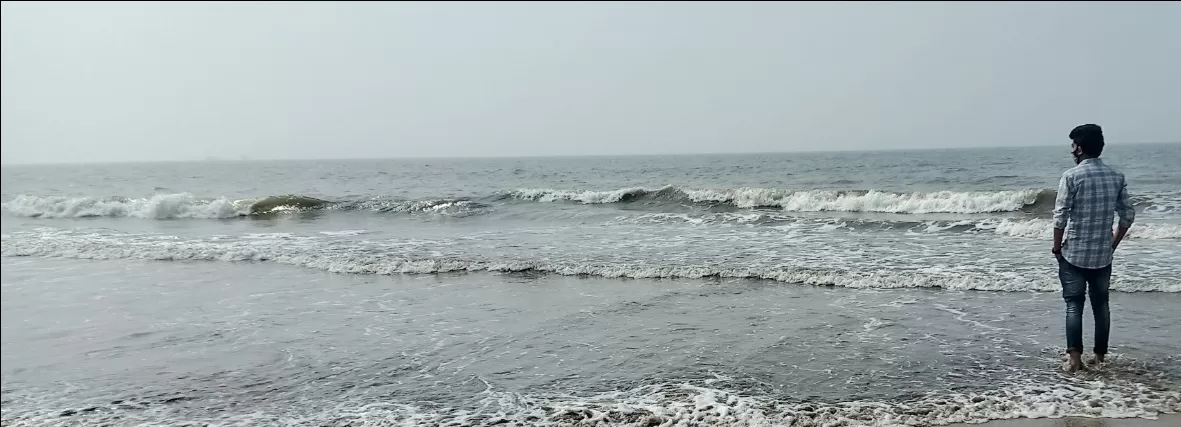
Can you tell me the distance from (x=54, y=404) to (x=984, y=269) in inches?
410

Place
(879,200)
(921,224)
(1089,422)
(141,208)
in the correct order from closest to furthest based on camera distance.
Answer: (1089,422)
(921,224)
(879,200)
(141,208)

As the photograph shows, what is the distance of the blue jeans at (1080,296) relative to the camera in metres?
4.96

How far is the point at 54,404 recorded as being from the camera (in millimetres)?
4863

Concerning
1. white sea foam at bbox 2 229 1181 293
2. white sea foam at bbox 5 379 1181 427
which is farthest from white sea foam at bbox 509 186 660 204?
white sea foam at bbox 5 379 1181 427

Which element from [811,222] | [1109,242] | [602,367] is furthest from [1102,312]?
[811,222]

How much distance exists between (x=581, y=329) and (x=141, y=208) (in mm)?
23690

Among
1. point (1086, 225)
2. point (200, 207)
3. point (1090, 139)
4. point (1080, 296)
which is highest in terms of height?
point (1090, 139)

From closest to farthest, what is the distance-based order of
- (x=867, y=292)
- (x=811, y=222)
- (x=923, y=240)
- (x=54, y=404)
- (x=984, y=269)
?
(x=54, y=404) < (x=867, y=292) < (x=984, y=269) < (x=923, y=240) < (x=811, y=222)

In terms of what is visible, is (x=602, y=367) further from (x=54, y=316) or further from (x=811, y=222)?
(x=811, y=222)

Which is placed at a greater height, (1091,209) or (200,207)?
(1091,209)

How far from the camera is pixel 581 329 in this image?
6844 millimetres

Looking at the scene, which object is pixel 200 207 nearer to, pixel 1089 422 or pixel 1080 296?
pixel 1080 296

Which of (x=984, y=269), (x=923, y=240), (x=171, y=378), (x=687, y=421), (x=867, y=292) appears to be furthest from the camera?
(x=923, y=240)

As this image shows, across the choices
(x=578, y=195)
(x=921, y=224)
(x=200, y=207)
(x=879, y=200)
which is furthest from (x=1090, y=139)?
(x=200, y=207)
